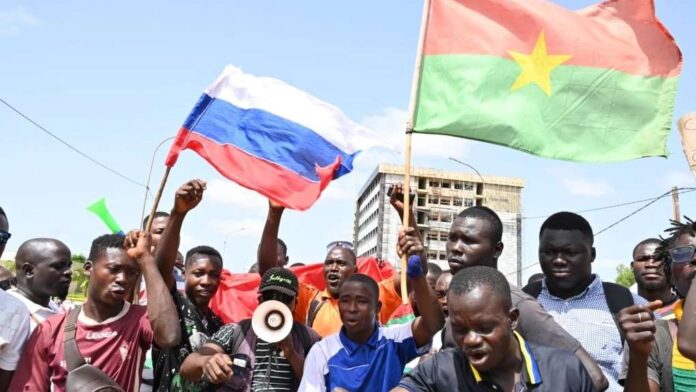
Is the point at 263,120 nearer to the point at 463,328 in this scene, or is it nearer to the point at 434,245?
the point at 463,328

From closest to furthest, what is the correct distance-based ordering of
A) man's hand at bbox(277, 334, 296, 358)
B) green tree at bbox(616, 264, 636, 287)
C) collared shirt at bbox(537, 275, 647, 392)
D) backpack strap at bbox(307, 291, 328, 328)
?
collared shirt at bbox(537, 275, 647, 392) < man's hand at bbox(277, 334, 296, 358) < backpack strap at bbox(307, 291, 328, 328) < green tree at bbox(616, 264, 636, 287)

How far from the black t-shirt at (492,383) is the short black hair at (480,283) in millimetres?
244

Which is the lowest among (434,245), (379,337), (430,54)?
(379,337)

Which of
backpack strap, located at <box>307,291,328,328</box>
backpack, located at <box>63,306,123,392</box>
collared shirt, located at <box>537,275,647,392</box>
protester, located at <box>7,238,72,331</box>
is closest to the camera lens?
backpack, located at <box>63,306,123,392</box>

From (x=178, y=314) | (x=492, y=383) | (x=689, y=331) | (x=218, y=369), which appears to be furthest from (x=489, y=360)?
(x=178, y=314)

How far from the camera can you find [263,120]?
20.9 feet

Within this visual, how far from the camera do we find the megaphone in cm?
454

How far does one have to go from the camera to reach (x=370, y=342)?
15.1 ft

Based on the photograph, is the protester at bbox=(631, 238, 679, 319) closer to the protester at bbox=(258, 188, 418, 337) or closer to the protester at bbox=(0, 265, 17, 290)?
the protester at bbox=(258, 188, 418, 337)

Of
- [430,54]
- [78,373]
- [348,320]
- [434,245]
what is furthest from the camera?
[434,245]

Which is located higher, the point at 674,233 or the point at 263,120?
the point at 263,120

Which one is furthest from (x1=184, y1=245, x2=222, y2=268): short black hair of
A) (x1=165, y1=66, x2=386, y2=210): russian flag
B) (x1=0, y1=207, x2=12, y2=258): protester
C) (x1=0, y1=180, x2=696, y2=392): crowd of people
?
(x1=0, y1=207, x2=12, y2=258): protester

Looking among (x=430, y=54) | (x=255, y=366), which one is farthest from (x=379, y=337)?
(x=430, y=54)

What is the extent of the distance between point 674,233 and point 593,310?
738 mm
